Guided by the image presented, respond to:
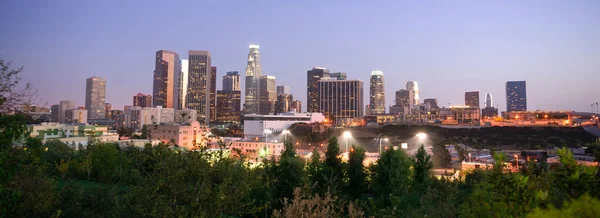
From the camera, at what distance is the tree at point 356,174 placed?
23.8 meters

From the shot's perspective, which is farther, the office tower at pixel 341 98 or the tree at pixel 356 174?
the office tower at pixel 341 98

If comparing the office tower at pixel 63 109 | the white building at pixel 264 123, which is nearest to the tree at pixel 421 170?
the white building at pixel 264 123

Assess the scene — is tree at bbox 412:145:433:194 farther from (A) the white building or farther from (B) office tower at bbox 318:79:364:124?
(B) office tower at bbox 318:79:364:124

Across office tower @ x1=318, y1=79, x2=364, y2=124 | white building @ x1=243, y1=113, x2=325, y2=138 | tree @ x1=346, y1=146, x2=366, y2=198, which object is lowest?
tree @ x1=346, y1=146, x2=366, y2=198

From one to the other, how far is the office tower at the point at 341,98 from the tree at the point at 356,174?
148 m

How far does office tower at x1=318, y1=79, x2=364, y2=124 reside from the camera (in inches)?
6939

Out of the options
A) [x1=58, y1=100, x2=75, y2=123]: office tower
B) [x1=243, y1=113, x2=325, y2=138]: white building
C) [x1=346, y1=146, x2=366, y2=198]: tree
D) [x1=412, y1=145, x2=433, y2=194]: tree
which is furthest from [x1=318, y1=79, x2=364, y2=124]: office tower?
[x1=412, y1=145, x2=433, y2=194]: tree

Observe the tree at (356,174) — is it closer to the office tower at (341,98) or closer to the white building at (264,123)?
the white building at (264,123)

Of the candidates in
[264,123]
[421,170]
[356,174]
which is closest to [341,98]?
[264,123]

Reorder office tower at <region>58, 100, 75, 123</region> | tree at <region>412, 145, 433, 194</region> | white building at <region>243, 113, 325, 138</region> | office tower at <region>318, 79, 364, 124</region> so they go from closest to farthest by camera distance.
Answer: tree at <region>412, 145, 433, 194</region>, white building at <region>243, 113, 325, 138</region>, office tower at <region>58, 100, 75, 123</region>, office tower at <region>318, 79, 364, 124</region>

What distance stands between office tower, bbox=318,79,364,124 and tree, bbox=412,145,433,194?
490 ft

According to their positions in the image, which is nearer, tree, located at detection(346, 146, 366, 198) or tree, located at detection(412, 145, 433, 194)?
tree, located at detection(412, 145, 433, 194)

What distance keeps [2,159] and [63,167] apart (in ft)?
53.9

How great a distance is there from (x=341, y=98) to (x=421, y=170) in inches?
6206
